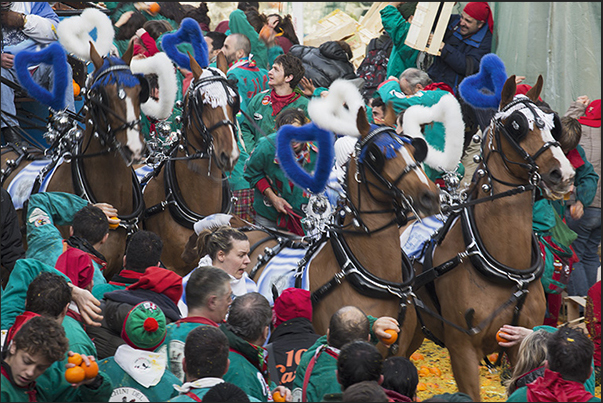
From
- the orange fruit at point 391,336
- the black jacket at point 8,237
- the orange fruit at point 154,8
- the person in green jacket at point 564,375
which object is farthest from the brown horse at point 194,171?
the orange fruit at point 154,8

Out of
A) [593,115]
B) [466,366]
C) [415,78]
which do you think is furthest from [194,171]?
[593,115]

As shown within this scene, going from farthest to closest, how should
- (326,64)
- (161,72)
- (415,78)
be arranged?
(326,64) < (415,78) < (161,72)

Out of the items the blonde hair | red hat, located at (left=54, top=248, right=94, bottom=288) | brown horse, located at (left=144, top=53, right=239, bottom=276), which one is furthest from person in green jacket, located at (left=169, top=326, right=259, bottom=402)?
brown horse, located at (left=144, top=53, right=239, bottom=276)

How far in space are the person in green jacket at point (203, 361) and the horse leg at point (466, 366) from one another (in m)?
2.53

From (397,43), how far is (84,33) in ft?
14.7

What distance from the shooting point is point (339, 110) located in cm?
499

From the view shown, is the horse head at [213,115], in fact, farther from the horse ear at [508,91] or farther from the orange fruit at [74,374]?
the orange fruit at [74,374]

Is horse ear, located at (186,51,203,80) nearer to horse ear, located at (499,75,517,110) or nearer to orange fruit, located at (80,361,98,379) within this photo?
horse ear, located at (499,75,517,110)

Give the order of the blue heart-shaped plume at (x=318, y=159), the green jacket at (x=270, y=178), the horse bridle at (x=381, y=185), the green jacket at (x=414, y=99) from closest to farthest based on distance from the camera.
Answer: the horse bridle at (x=381, y=185), the blue heart-shaped plume at (x=318, y=159), the green jacket at (x=270, y=178), the green jacket at (x=414, y=99)

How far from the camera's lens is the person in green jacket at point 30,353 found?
3084mm

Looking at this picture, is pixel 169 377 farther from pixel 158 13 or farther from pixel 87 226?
pixel 158 13

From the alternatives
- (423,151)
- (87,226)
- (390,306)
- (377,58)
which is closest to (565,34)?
(377,58)

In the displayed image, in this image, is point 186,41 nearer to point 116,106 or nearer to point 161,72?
point 161,72

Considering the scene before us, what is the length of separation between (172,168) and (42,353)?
11.4 ft
